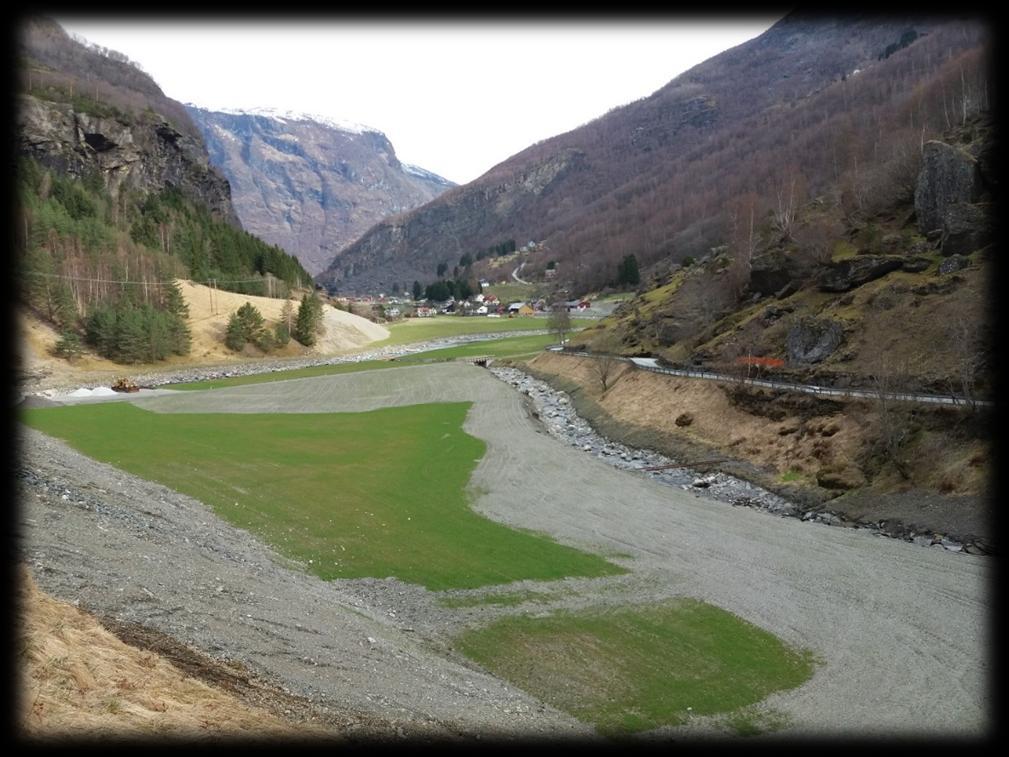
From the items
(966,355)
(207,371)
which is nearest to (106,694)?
(966,355)

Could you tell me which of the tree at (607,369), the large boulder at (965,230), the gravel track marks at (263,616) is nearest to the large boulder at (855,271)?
the large boulder at (965,230)

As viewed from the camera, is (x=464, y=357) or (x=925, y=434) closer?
(x=925, y=434)

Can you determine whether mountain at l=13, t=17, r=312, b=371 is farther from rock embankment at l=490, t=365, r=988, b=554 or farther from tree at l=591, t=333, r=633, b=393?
tree at l=591, t=333, r=633, b=393

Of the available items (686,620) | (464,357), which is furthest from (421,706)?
(464,357)

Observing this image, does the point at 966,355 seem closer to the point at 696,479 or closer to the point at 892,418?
the point at 892,418

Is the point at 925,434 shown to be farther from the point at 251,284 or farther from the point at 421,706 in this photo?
the point at 251,284
